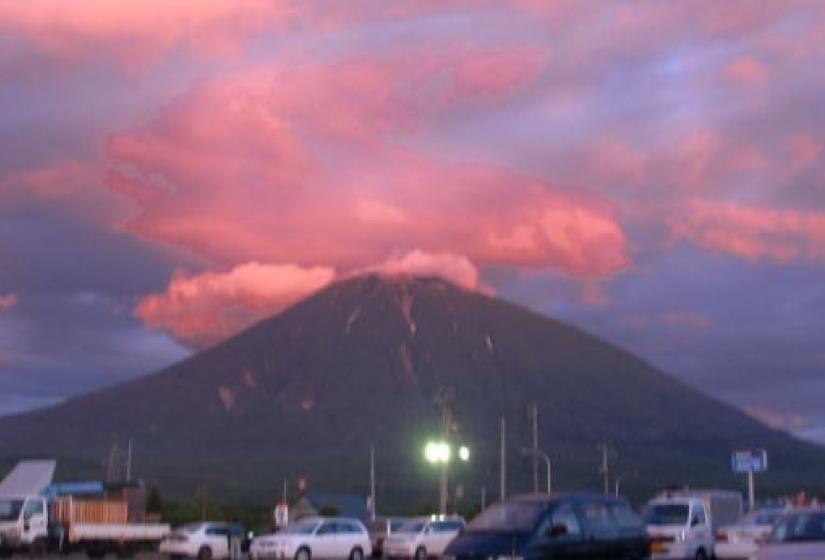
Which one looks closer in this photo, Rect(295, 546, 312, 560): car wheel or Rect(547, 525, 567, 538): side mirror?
Rect(547, 525, 567, 538): side mirror

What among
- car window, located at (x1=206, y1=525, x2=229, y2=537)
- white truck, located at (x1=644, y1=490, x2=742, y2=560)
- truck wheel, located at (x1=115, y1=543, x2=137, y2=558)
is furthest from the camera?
truck wheel, located at (x1=115, y1=543, x2=137, y2=558)

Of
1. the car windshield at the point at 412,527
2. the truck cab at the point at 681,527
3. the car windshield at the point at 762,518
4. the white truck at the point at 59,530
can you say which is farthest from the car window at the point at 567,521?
the white truck at the point at 59,530

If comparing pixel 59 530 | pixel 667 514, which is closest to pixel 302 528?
pixel 59 530

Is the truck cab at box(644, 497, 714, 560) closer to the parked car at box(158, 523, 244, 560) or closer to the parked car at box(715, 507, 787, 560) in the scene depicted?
the parked car at box(715, 507, 787, 560)

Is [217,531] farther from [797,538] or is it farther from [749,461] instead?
[797,538]

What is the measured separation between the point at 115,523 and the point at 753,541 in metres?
24.2

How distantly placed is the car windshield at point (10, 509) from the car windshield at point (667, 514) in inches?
842

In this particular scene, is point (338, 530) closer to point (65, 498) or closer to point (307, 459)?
point (65, 498)

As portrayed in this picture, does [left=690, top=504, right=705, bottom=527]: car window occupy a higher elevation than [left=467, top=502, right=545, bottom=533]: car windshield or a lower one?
higher

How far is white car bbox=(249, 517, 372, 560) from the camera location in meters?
46.0

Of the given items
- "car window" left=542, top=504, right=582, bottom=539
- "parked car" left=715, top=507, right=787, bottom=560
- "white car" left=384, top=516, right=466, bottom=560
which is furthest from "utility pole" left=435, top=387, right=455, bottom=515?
"car window" left=542, top=504, right=582, bottom=539

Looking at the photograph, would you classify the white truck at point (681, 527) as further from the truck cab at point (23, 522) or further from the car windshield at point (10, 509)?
the car windshield at point (10, 509)

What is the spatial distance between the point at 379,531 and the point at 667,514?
18167mm

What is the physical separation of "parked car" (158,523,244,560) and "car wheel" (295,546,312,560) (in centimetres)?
399
